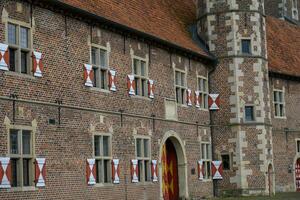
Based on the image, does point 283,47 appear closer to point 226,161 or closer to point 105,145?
point 226,161

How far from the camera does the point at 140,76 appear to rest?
70.9 ft

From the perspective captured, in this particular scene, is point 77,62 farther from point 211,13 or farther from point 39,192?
point 211,13

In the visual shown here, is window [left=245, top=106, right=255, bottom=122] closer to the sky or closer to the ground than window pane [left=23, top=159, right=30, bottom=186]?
closer to the sky

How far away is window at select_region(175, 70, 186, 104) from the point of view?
24344mm

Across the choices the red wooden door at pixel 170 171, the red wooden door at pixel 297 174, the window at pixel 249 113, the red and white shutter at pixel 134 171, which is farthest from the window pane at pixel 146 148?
the red wooden door at pixel 297 174

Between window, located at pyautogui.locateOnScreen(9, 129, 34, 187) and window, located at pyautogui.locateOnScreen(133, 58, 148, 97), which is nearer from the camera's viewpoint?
window, located at pyautogui.locateOnScreen(9, 129, 34, 187)

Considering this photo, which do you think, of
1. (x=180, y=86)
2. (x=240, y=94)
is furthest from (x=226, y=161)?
(x=180, y=86)

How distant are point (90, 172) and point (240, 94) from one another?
10267 mm

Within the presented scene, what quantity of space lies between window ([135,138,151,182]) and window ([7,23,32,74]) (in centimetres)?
597

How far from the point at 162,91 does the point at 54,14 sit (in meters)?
6.67

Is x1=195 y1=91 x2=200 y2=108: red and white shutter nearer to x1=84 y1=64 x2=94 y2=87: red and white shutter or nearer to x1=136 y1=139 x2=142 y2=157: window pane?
x1=136 y1=139 x2=142 y2=157: window pane

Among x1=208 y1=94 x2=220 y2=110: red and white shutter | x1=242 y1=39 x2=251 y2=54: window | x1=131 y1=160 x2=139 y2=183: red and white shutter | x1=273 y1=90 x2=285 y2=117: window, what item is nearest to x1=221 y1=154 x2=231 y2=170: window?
x1=208 y1=94 x2=220 y2=110: red and white shutter


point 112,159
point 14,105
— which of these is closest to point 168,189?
point 112,159

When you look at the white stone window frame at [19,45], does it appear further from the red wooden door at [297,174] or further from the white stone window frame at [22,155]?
the red wooden door at [297,174]
